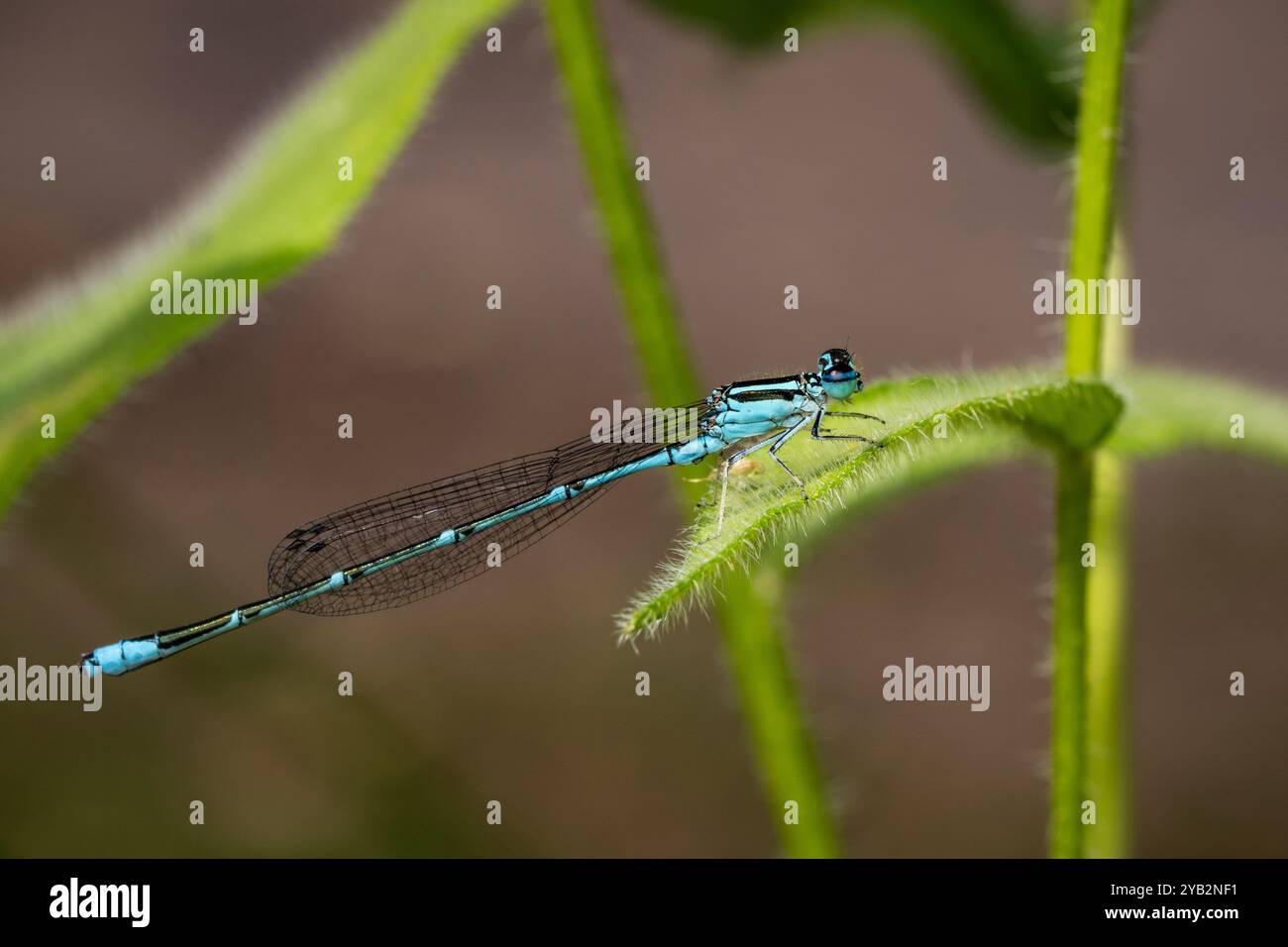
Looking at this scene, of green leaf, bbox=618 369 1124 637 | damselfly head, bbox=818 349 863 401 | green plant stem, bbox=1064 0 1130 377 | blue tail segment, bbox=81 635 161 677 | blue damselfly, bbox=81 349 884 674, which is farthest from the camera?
blue damselfly, bbox=81 349 884 674

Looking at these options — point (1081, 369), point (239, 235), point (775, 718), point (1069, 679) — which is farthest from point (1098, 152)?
point (239, 235)

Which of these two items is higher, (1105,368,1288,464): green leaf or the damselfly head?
the damselfly head

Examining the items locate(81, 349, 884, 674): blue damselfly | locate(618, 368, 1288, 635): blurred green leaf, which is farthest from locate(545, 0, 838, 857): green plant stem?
locate(81, 349, 884, 674): blue damselfly

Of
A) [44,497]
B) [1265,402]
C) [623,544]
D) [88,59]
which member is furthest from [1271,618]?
[88,59]

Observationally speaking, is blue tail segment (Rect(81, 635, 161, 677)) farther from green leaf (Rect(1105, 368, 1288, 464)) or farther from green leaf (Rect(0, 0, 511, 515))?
green leaf (Rect(1105, 368, 1288, 464))

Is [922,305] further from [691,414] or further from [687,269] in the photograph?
[691,414]

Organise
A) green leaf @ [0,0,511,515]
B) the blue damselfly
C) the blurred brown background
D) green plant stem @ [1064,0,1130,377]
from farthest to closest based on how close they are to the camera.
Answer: the blurred brown background, the blue damselfly, green leaf @ [0,0,511,515], green plant stem @ [1064,0,1130,377]
